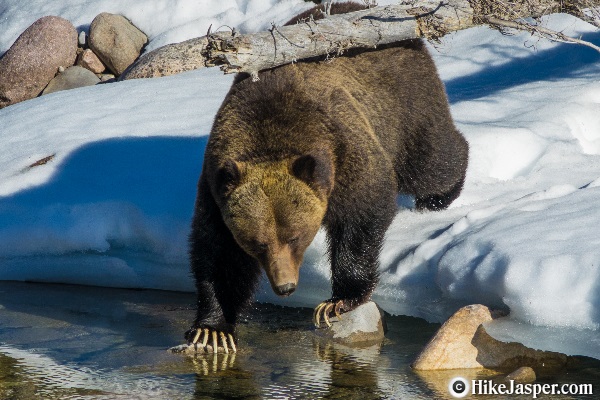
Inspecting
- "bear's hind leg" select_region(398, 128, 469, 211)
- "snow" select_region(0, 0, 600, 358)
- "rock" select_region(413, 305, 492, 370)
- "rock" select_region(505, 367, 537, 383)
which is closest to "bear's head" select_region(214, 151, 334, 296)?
"rock" select_region(413, 305, 492, 370)

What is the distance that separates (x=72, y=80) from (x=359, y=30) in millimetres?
8441

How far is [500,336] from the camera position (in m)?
4.80

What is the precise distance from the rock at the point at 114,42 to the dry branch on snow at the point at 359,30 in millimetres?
7889

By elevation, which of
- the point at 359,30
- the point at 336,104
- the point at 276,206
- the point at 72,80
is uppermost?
the point at 359,30

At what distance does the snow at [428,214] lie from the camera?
493 cm

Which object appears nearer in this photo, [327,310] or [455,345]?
[455,345]

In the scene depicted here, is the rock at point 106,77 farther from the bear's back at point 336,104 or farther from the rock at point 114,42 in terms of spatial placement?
the bear's back at point 336,104

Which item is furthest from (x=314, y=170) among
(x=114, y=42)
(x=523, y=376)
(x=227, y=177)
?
(x=114, y=42)

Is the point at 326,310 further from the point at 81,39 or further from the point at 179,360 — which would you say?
the point at 81,39

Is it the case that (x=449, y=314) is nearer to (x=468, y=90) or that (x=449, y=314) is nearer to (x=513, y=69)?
(x=468, y=90)

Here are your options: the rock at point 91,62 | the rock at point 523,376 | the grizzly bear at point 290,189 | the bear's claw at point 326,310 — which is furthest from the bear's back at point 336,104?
the rock at point 91,62

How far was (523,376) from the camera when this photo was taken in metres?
4.58

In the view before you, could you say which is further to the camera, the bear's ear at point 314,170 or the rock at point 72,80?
the rock at point 72,80

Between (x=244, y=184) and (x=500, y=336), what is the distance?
1.63 meters
